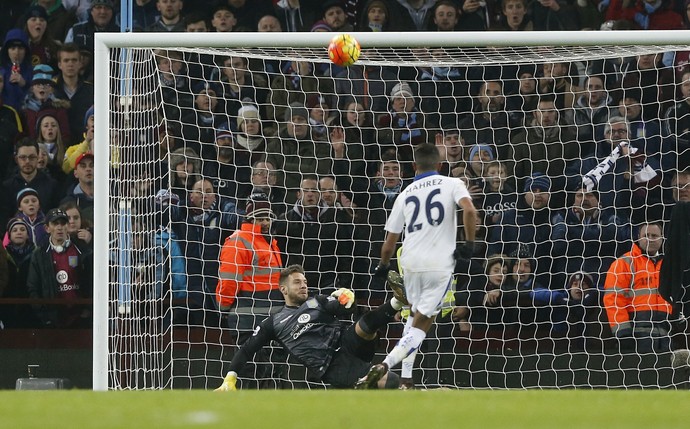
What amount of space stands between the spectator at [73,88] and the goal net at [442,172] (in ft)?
3.68

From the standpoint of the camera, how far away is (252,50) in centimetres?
1260

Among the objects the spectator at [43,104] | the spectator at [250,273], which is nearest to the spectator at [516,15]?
the spectator at [250,273]

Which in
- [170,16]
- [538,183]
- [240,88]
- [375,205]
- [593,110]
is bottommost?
[375,205]

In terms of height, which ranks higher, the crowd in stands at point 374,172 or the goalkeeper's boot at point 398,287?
the crowd in stands at point 374,172

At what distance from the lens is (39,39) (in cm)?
1488

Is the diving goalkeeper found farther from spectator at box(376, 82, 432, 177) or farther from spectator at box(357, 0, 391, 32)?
spectator at box(357, 0, 391, 32)

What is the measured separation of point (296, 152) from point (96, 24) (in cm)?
326

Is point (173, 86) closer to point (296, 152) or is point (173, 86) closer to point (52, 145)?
point (52, 145)

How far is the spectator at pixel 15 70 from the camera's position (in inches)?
577

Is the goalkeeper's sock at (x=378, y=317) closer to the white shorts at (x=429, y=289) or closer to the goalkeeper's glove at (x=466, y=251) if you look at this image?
the white shorts at (x=429, y=289)

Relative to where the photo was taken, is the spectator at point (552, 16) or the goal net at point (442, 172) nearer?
the goal net at point (442, 172)

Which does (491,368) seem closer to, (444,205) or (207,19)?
(444,205)

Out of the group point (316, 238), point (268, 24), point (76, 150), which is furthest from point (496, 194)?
point (76, 150)
